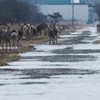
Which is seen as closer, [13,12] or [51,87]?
[51,87]

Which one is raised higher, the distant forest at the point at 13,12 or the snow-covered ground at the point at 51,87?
the distant forest at the point at 13,12

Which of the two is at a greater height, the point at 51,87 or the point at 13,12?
the point at 13,12

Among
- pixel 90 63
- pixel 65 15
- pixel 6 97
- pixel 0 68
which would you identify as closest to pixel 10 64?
pixel 0 68

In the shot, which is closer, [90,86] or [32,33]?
[90,86]

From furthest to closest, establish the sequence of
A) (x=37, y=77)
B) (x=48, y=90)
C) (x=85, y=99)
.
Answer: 1. (x=37, y=77)
2. (x=48, y=90)
3. (x=85, y=99)

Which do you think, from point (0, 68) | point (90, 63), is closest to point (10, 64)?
point (0, 68)

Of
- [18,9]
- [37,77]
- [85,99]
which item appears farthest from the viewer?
[18,9]

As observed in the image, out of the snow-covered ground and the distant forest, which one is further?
the distant forest

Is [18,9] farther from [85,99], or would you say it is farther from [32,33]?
[85,99]

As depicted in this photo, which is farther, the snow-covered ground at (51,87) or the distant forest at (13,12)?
the distant forest at (13,12)

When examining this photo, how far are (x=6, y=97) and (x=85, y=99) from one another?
1.73m

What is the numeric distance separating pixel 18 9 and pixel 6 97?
53.2 meters

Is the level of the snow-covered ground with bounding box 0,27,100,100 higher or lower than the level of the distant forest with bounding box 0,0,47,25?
lower

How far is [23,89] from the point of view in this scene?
10.8 meters
